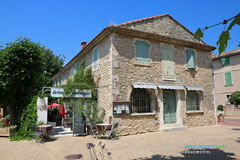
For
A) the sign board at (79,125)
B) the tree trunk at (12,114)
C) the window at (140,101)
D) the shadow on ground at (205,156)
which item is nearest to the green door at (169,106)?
the window at (140,101)

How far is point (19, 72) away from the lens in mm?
8078

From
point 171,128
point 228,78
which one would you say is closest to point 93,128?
point 171,128

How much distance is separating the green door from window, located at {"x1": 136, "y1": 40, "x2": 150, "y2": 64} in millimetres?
2136

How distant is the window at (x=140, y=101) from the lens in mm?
8984

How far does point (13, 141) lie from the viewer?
7148mm

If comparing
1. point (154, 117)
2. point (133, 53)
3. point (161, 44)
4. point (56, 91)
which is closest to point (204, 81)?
point (161, 44)

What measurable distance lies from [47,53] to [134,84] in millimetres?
20017

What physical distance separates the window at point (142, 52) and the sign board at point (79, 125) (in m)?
4.00

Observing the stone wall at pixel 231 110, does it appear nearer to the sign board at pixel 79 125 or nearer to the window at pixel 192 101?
the window at pixel 192 101

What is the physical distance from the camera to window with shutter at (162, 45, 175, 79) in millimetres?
9914

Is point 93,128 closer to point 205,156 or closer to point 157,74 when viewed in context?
point 157,74

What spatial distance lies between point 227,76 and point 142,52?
16618 millimetres

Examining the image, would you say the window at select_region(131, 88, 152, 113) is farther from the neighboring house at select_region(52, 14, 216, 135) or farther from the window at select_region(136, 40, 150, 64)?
the window at select_region(136, 40, 150, 64)

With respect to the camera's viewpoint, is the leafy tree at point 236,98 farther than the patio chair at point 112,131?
Yes
